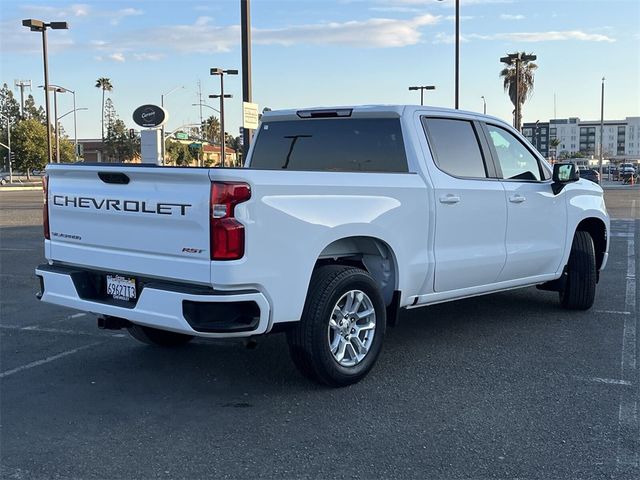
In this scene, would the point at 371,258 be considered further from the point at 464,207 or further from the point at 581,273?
the point at 581,273

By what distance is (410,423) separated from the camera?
4.23 metres

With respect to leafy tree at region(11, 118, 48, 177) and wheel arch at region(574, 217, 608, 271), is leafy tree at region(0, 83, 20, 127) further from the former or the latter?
wheel arch at region(574, 217, 608, 271)

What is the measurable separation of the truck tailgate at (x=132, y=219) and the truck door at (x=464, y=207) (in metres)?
2.12

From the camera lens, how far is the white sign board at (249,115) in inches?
488

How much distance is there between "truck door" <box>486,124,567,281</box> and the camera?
20.8 ft

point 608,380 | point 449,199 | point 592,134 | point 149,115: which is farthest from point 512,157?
point 592,134

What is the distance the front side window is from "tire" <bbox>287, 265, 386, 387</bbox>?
2.17 metres

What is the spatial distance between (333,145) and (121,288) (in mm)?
2301

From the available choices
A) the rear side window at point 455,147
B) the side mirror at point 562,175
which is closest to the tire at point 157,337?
the rear side window at point 455,147

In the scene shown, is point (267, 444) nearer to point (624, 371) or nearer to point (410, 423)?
point (410, 423)

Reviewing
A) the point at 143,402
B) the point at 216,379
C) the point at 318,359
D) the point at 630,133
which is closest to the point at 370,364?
the point at 318,359

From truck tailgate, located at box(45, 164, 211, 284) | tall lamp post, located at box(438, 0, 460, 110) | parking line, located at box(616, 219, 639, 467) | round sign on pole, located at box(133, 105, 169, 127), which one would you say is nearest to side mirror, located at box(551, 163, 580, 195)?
parking line, located at box(616, 219, 639, 467)

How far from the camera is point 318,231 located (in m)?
4.55

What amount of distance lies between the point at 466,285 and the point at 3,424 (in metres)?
3.65
